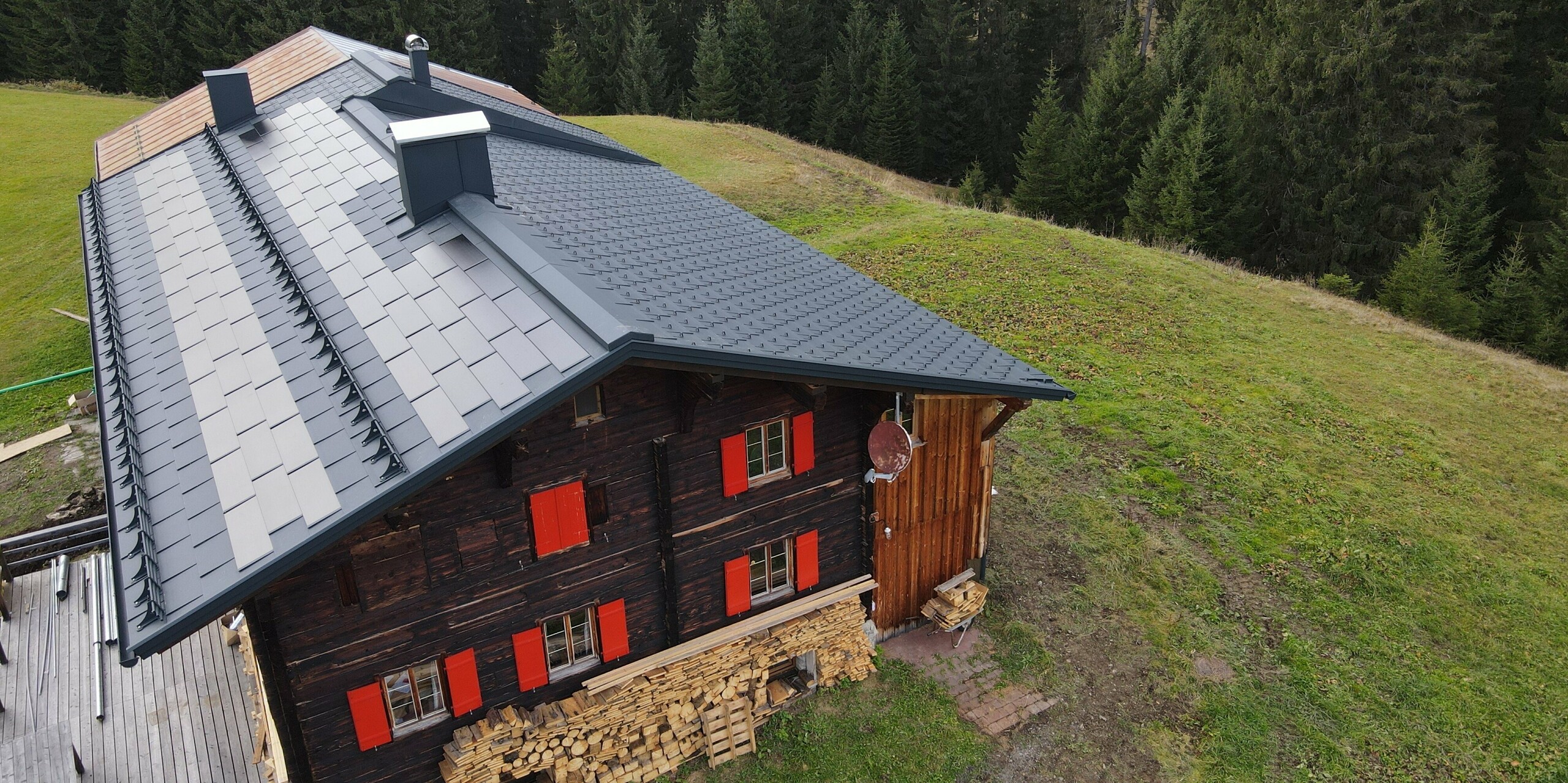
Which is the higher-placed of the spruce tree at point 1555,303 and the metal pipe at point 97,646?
the metal pipe at point 97,646

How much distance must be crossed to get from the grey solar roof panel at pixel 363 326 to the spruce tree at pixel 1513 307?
102 ft

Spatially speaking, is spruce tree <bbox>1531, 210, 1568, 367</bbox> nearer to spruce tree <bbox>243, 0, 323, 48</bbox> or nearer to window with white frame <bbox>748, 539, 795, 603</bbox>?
window with white frame <bbox>748, 539, 795, 603</bbox>

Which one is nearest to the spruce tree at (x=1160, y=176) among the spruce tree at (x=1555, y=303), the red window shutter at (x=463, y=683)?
the spruce tree at (x=1555, y=303)

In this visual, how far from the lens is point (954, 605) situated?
49.5 ft

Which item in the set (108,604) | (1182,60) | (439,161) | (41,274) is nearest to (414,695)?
(439,161)

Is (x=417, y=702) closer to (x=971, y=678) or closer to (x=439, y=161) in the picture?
(x=439, y=161)

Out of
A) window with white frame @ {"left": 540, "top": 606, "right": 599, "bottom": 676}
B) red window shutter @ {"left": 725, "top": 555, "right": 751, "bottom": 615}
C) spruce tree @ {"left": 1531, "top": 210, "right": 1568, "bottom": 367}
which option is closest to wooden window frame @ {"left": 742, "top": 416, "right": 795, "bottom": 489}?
red window shutter @ {"left": 725, "top": 555, "right": 751, "bottom": 615}

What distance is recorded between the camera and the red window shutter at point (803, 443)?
502 inches

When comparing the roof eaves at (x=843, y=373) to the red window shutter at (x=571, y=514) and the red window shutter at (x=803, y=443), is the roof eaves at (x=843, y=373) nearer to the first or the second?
the red window shutter at (x=803, y=443)

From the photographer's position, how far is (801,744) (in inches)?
518

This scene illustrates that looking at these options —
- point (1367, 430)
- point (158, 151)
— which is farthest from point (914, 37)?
point (158, 151)

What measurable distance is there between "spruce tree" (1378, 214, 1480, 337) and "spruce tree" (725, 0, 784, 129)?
111 ft

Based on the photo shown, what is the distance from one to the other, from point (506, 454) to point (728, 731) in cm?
533

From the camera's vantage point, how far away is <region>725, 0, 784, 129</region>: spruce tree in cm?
5403
